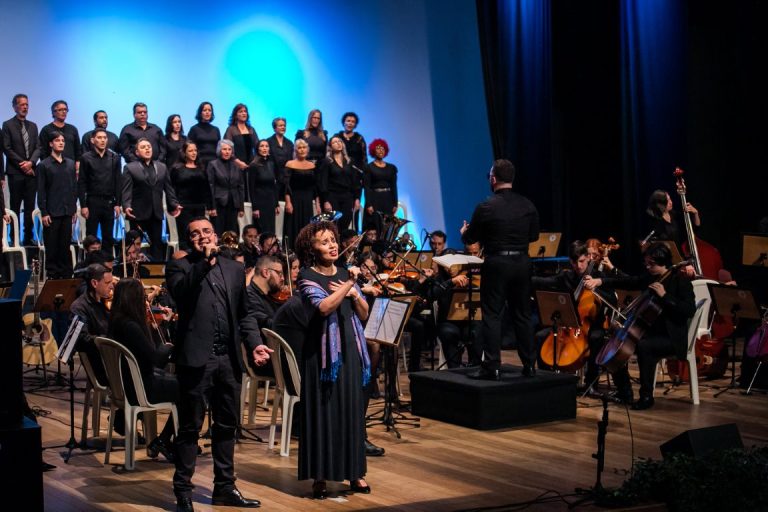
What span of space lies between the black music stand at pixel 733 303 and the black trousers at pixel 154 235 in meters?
5.81

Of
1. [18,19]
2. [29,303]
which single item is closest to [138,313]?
[29,303]

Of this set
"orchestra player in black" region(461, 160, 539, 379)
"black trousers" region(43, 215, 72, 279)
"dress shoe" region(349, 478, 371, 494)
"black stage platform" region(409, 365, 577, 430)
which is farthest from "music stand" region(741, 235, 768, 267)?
"black trousers" region(43, 215, 72, 279)

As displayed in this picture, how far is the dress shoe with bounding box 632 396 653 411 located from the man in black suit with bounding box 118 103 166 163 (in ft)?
20.6

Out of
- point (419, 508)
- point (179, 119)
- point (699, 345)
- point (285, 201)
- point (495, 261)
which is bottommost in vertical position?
point (419, 508)

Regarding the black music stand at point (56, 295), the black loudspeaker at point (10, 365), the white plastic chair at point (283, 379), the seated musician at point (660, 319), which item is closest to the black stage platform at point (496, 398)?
the seated musician at point (660, 319)

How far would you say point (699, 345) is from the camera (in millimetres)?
8977

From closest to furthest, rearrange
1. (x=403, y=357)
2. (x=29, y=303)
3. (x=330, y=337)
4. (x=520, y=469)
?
(x=330, y=337) → (x=520, y=469) → (x=403, y=357) → (x=29, y=303)

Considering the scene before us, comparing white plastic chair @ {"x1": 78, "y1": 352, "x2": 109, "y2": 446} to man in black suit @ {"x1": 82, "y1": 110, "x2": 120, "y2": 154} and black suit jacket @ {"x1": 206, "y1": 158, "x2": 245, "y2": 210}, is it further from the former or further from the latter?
man in black suit @ {"x1": 82, "y1": 110, "x2": 120, "y2": 154}

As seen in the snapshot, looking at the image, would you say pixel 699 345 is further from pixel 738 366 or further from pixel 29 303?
pixel 29 303

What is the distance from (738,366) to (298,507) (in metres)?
6.01

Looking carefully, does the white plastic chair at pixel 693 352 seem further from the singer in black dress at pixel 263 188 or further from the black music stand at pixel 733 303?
the singer in black dress at pixel 263 188

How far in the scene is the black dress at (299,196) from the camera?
12.2m

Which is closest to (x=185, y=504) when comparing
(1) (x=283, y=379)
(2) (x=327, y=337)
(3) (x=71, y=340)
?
(2) (x=327, y=337)

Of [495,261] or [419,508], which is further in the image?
[495,261]
